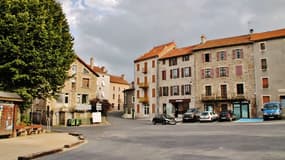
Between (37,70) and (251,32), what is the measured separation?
38.8 m

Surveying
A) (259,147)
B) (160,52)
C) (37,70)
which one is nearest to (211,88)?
(160,52)

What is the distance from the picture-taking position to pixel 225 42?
47.5m

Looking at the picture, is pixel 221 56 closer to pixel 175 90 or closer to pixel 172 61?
pixel 172 61

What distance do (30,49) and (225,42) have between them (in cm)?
3510

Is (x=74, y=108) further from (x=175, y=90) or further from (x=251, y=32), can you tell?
(x=251, y=32)

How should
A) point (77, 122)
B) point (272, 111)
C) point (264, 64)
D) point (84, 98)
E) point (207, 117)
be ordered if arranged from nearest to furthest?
1. point (272, 111)
2. point (207, 117)
3. point (77, 122)
4. point (264, 64)
5. point (84, 98)

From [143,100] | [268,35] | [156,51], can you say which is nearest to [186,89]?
[143,100]

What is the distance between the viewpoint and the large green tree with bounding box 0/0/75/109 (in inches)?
783

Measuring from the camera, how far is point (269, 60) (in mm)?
42438

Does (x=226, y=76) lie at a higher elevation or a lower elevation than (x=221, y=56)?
lower

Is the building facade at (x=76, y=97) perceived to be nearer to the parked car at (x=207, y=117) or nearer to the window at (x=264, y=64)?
the parked car at (x=207, y=117)

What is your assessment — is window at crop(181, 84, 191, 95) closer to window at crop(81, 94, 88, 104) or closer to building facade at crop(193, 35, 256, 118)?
building facade at crop(193, 35, 256, 118)

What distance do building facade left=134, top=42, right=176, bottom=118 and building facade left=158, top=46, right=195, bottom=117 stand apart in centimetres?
117

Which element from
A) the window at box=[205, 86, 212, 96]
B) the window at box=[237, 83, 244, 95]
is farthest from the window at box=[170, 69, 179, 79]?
the window at box=[237, 83, 244, 95]
